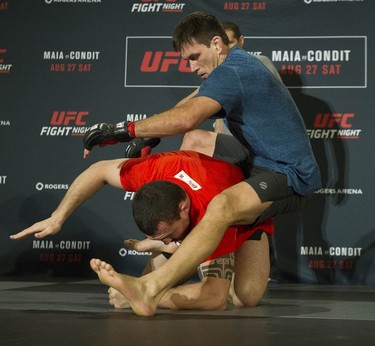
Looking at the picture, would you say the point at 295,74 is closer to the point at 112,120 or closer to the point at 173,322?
the point at 112,120

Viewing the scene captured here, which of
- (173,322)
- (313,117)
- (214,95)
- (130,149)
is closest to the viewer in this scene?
(173,322)

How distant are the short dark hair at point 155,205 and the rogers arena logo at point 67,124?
2456 mm

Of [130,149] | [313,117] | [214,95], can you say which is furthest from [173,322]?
[313,117]

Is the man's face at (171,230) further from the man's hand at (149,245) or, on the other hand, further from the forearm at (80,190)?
the forearm at (80,190)

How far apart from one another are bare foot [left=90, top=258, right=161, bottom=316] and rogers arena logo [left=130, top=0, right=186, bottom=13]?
2.96 m

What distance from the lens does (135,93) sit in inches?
213

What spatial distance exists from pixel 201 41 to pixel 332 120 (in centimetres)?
184

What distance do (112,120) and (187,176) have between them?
7.08ft

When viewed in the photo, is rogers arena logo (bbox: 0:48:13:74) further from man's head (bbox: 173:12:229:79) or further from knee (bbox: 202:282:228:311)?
knee (bbox: 202:282:228:311)

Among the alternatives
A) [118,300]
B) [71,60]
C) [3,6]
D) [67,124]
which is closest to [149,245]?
[118,300]

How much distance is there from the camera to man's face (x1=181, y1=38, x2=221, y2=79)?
11.7ft

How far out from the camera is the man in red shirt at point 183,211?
3029 millimetres

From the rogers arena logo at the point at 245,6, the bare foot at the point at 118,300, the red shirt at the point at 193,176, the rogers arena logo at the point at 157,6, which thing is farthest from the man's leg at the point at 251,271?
the rogers arena logo at the point at 157,6

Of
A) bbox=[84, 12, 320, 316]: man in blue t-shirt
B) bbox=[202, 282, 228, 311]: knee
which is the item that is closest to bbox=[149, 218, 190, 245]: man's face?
bbox=[84, 12, 320, 316]: man in blue t-shirt
